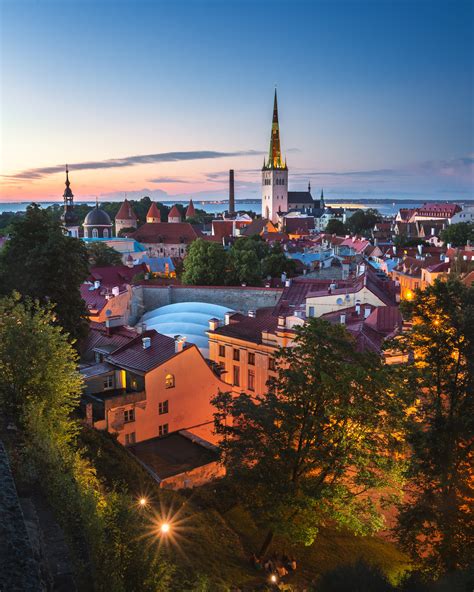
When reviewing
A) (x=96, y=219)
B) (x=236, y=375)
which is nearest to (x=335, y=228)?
(x=96, y=219)

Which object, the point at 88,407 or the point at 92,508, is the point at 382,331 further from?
the point at 92,508

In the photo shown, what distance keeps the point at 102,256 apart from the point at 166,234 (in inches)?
1312

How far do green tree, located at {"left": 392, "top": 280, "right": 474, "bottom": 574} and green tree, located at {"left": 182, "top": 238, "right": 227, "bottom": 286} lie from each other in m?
36.7

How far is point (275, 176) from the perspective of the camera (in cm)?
15912

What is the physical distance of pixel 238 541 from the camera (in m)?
17.7

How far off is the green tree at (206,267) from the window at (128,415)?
30.7 m

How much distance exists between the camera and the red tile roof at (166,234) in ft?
305

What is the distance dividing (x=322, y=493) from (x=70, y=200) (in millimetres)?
78309

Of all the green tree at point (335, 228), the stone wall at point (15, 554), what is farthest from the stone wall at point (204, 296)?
the green tree at point (335, 228)

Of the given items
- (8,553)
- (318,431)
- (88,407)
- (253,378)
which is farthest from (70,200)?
(8,553)

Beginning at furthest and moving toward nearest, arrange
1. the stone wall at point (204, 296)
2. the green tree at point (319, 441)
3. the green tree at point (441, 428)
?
the stone wall at point (204, 296) → the green tree at point (319, 441) → the green tree at point (441, 428)

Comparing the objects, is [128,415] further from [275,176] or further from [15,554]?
[275,176]

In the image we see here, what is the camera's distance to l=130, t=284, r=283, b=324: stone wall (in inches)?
1705

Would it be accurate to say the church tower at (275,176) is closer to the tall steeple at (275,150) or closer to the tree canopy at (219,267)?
the tall steeple at (275,150)
